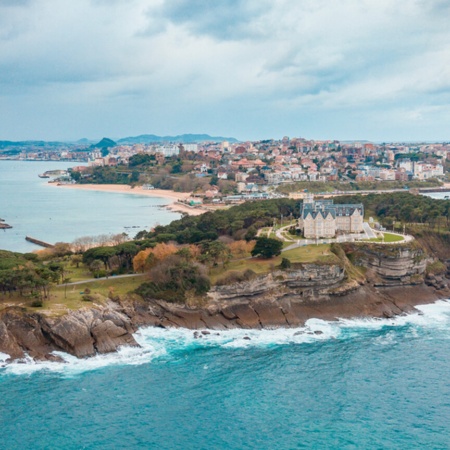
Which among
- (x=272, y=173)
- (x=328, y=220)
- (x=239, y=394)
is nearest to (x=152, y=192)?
(x=272, y=173)

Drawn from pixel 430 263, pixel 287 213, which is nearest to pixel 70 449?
pixel 430 263

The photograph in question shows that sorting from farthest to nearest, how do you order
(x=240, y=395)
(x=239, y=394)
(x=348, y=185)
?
(x=348, y=185) → (x=239, y=394) → (x=240, y=395)

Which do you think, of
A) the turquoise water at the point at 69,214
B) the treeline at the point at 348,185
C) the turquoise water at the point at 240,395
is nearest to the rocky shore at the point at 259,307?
the turquoise water at the point at 240,395

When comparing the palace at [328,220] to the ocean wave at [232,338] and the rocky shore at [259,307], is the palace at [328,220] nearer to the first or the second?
the rocky shore at [259,307]

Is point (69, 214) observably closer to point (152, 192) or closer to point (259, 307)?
point (152, 192)

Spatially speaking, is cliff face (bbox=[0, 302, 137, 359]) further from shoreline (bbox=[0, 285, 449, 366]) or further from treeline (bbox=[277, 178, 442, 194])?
treeline (bbox=[277, 178, 442, 194])

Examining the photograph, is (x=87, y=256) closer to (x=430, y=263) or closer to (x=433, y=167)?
(x=430, y=263)
